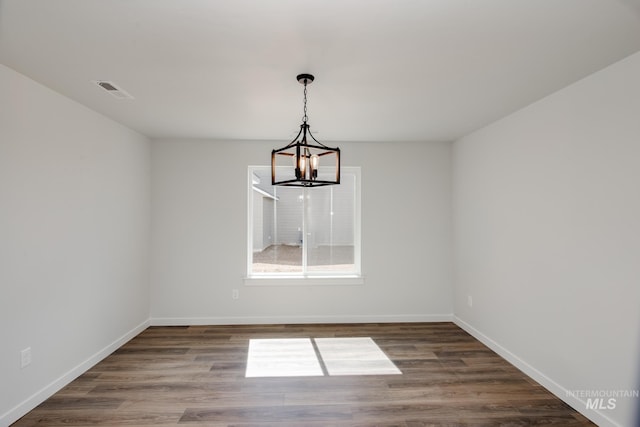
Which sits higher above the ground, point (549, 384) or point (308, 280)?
point (308, 280)

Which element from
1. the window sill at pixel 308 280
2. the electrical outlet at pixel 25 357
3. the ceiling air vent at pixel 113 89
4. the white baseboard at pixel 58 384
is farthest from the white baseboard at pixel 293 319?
the ceiling air vent at pixel 113 89

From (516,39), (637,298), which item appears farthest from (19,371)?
(637,298)

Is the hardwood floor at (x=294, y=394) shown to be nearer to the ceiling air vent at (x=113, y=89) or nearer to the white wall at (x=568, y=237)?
the white wall at (x=568, y=237)

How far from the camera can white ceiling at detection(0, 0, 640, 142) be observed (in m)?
1.66

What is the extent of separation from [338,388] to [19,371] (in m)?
2.36

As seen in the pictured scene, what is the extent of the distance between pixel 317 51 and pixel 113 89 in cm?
175

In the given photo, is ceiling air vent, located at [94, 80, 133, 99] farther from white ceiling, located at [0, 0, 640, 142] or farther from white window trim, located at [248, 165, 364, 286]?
white window trim, located at [248, 165, 364, 286]

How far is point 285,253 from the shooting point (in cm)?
473

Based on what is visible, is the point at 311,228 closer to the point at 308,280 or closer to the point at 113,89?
the point at 308,280

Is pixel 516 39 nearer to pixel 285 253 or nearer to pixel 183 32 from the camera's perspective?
pixel 183 32

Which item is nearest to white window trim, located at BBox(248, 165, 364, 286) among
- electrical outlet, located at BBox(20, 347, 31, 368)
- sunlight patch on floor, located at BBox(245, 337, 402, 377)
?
sunlight patch on floor, located at BBox(245, 337, 402, 377)

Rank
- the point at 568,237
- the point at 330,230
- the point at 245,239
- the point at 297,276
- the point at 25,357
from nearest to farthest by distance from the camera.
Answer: the point at 25,357
the point at 568,237
the point at 245,239
the point at 297,276
the point at 330,230

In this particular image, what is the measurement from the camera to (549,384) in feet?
9.07

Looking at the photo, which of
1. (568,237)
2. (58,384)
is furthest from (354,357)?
(58,384)
